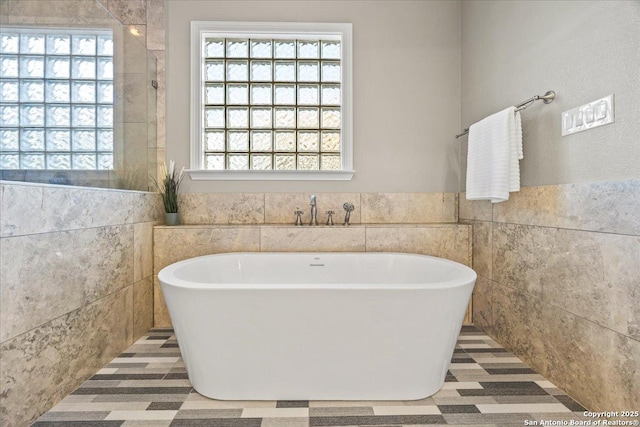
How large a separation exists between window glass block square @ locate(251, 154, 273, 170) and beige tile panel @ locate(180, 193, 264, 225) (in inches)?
9.6

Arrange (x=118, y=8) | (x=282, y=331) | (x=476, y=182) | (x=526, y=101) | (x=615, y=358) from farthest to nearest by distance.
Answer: (x=118, y=8) < (x=476, y=182) < (x=526, y=101) < (x=282, y=331) < (x=615, y=358)

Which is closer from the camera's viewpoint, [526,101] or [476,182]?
[526,101]

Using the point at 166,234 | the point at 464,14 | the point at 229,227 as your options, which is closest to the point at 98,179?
the point at 166,234

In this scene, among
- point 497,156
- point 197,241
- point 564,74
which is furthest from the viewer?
point 197,241

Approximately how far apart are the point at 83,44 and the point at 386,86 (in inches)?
77.3

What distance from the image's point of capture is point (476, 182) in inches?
89.4

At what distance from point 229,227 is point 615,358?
214 cm

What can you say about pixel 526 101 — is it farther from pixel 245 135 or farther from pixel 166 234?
pixel 166 234

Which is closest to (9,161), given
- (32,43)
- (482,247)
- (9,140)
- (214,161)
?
(9,140)

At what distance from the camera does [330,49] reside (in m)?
2.91

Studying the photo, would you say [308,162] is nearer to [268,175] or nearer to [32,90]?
[268,175]

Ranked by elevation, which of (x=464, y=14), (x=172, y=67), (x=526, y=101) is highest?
(x=464, y=14)

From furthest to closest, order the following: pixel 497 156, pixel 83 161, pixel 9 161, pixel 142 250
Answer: pixel 142 250, pixel 497 156, pixel 83 161, pixel 9 161

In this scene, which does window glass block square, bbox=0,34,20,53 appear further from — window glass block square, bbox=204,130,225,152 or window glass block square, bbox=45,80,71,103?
window glass block square, bbox=204,130,225,152
